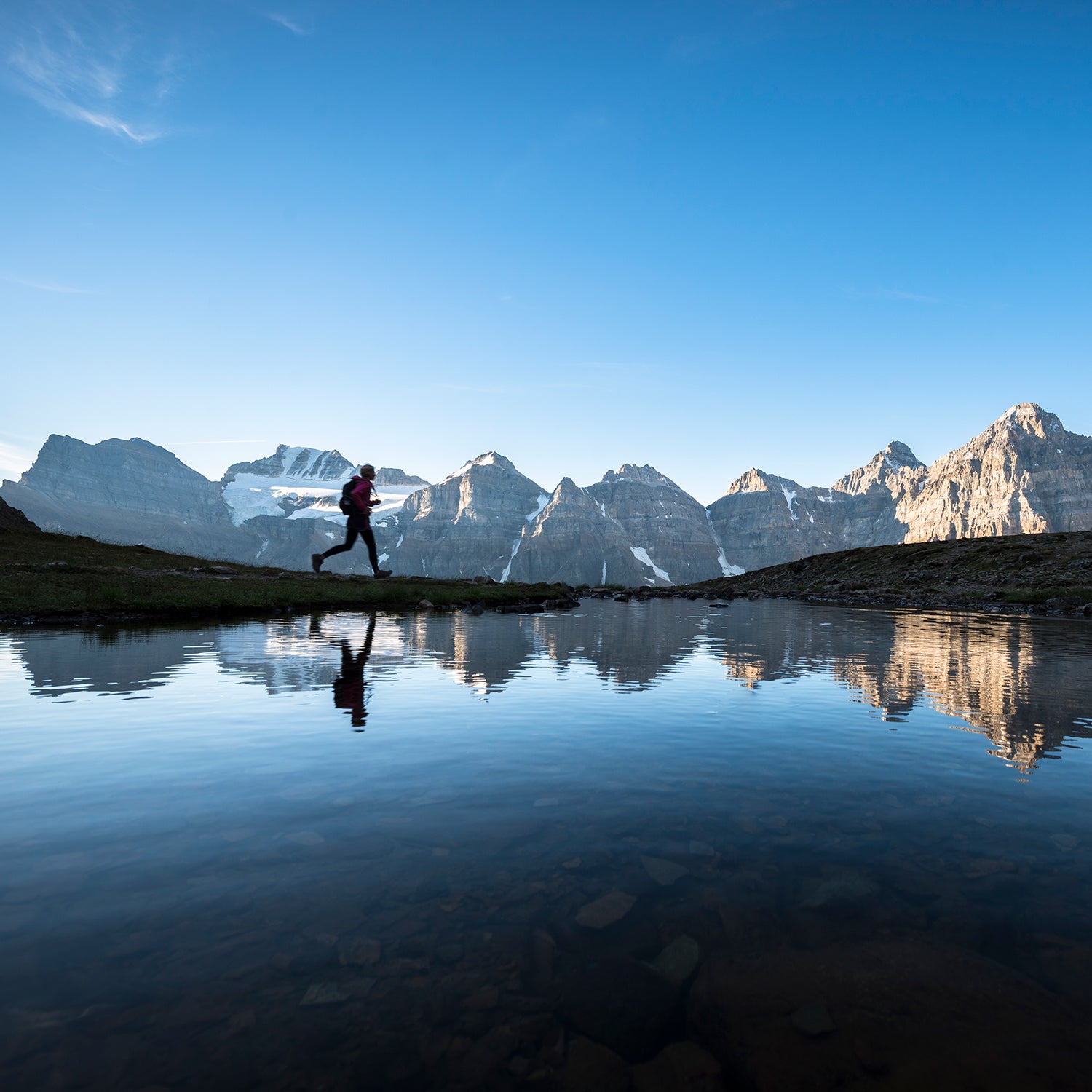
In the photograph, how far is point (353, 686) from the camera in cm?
1379

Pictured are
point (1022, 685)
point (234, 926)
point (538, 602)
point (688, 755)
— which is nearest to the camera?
point (234, 926)

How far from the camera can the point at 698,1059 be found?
3.49 metres

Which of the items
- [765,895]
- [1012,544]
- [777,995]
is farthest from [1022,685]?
[1012,544]

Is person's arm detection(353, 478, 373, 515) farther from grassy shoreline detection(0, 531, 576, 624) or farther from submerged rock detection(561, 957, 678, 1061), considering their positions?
submerged rock detection(561, 957, 678, 1061)

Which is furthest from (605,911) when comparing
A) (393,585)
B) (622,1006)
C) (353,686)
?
(393,585)

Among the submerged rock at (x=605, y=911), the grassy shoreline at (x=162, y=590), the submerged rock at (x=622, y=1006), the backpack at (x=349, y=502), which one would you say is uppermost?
the backpack at (x=349, y=502)

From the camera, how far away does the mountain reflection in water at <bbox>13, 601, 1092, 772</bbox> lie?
12.5 m

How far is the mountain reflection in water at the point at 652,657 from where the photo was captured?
12453mm

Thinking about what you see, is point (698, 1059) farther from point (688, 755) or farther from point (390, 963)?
point (688, 755)

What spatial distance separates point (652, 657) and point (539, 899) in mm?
15425

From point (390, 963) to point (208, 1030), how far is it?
107 cm

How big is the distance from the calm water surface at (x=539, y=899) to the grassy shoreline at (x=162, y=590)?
18530mm

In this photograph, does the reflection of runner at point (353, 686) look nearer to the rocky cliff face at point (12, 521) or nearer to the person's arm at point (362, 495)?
the person's arm at point (362, 495)

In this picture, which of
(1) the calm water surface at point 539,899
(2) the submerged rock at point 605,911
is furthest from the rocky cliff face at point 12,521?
(2) the submerged rock at point 605,911
